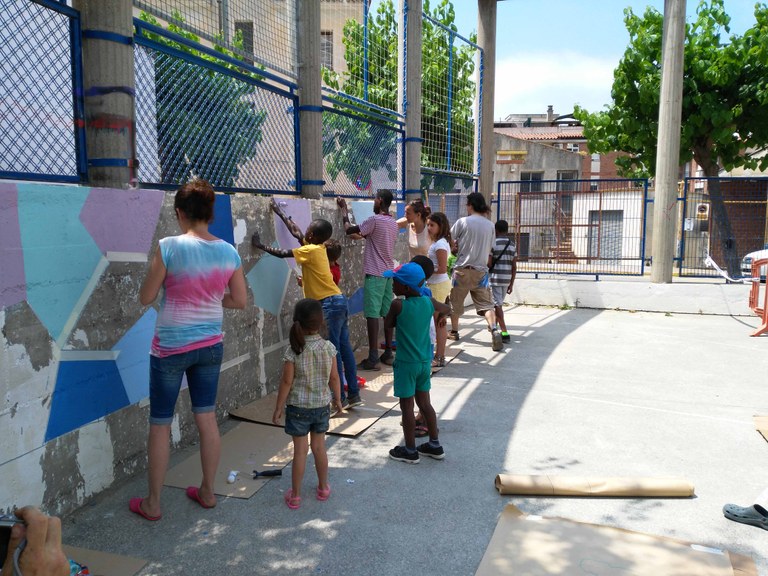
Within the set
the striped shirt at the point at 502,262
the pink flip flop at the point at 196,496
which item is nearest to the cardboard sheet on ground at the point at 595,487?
the pink flip flop at the point at 196,496

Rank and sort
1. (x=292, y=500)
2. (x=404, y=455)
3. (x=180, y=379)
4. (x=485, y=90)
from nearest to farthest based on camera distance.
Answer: (x=180, y=379) → (x=292, y=500) → (x=404, y=455) → (x=485, y=90)

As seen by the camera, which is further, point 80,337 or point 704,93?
point 704,93

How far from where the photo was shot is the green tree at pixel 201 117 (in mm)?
4723

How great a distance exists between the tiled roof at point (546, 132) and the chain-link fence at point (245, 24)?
36831 millimetres

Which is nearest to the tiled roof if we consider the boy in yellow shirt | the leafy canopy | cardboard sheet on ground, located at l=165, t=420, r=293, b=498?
the leafy canopy

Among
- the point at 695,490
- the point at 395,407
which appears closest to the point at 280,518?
the point at 395,407

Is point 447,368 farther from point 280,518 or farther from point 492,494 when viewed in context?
point 280,518

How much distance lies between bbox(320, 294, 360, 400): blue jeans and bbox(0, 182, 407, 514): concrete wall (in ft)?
4.34

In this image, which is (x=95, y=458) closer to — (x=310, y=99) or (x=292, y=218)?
(x=292, y=218)

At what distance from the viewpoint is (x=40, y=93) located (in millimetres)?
3676

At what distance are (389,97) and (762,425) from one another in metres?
6.05

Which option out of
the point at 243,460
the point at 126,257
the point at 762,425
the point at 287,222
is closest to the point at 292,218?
the point at 287,222

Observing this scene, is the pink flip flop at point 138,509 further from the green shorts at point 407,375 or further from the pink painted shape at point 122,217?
the green shorts at point 407,375

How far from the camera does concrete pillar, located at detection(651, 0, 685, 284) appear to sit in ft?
35.7
